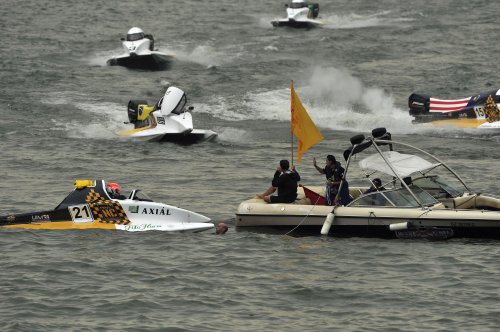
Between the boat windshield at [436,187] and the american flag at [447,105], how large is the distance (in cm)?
1537

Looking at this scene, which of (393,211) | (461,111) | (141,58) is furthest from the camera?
(141,58)

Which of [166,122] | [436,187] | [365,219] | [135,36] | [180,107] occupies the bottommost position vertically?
[365,219]

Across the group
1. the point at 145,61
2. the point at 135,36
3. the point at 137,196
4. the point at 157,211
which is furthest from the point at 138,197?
the point at 135,36

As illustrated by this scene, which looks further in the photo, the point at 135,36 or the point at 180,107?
the point at 135,36

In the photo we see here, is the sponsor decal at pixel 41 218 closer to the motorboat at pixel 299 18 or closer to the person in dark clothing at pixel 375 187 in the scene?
the person in dark clothing at pixel 375 187

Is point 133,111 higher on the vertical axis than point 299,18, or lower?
lower

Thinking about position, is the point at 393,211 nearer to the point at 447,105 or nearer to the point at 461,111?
the point at 461,111

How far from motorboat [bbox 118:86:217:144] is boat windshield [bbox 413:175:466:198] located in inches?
519

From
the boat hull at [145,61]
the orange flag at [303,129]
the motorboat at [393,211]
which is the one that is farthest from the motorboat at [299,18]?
the motorboat at [393,211]

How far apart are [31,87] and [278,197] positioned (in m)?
23.3

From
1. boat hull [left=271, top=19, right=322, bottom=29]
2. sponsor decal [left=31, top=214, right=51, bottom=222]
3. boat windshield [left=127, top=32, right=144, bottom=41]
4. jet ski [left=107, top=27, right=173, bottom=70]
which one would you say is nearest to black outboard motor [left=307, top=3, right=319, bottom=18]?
boat hull [left=271, top=19, right=322, bottom=29]

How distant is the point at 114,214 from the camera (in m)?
22.7

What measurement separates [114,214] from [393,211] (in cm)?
565

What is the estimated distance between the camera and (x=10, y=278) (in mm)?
19328
